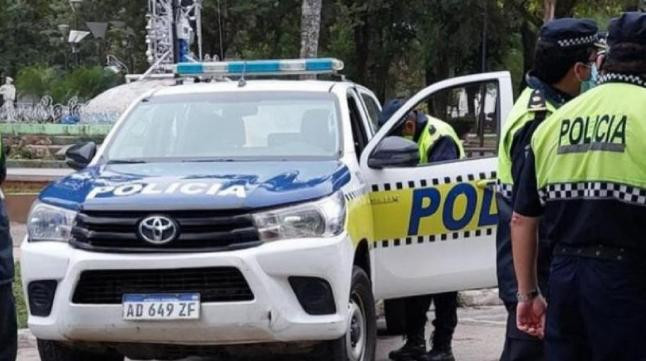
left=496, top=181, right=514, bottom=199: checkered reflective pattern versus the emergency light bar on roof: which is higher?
the emergency light bar on roof

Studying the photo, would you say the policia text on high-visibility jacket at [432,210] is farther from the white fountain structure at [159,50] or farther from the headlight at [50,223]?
the white fountain structure at [159,50]

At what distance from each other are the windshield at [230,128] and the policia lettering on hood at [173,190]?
74 cm

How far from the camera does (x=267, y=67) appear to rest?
7621mm

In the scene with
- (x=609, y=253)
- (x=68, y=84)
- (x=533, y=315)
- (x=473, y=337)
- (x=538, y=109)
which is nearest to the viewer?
(x=609, y=253)

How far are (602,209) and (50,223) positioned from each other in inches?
130

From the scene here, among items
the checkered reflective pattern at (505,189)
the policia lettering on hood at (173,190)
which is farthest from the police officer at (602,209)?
the policia lettering on hood at (173,190)

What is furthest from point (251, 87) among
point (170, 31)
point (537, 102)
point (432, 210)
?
point (170, 31)

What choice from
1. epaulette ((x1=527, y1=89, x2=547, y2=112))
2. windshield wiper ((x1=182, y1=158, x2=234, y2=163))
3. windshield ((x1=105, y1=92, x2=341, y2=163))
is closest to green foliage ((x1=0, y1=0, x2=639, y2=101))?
windshield ((x1=105, y1=92, x2=341, y2=163))

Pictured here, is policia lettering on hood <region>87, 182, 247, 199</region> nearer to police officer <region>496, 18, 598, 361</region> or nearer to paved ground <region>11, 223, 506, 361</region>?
police officer <region>496, 18, 598, 361</region>

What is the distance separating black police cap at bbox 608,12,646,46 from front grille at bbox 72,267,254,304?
2.53 metres

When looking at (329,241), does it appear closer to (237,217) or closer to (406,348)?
(237,217)

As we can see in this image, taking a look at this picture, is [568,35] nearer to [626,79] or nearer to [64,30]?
[626,79]

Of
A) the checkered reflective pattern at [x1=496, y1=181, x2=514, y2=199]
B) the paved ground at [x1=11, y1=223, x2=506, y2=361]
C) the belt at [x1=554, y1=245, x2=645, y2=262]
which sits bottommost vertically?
the paved ground at [x1=11, y1=223, x2=506, y2=361]

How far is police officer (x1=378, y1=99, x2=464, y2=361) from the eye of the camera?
7.15 metres
